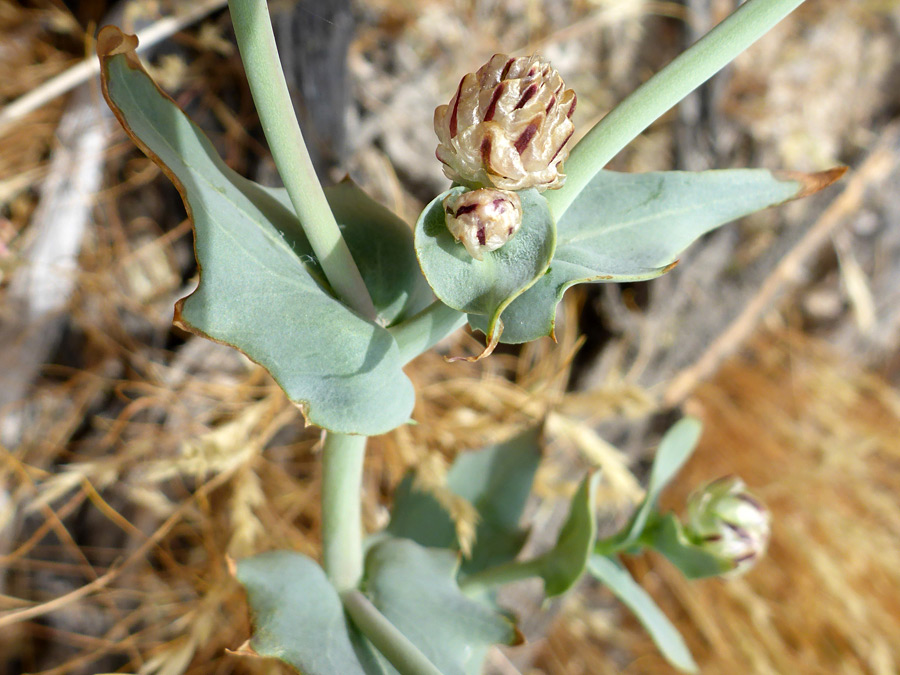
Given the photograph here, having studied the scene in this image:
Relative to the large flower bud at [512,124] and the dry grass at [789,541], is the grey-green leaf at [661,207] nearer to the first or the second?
the large flower bud at [512,124]

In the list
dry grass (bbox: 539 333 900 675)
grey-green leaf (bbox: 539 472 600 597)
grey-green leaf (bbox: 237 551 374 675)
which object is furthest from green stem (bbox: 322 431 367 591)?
dry grass (bbox: 539 333 900 675)

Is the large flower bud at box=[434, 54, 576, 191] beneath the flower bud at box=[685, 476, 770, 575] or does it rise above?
above

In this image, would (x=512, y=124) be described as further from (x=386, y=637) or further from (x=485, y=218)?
(x=386, y=637)

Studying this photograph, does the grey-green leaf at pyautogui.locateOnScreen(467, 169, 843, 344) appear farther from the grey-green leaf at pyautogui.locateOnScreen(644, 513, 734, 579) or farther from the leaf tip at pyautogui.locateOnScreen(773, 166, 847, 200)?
the grey-green leaf at pyautogui.locateOnScreen(644, 513, 734, 579)

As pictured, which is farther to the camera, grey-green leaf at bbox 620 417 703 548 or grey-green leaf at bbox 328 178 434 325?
grey-green leaf at bbox 620 417 703 548

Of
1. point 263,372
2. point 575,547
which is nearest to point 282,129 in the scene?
point 575,547

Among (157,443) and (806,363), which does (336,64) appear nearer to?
(157,443)

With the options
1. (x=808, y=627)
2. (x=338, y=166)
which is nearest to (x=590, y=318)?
(x=338, y=166)
